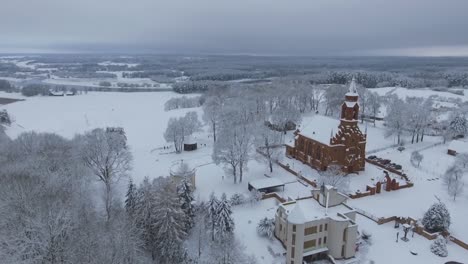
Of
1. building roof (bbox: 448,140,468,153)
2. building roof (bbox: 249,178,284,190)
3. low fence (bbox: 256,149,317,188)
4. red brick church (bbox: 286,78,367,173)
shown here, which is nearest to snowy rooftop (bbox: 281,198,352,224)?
building roof (bbox: 249,178,284,190)

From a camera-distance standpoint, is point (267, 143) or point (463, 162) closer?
point (463, 162)

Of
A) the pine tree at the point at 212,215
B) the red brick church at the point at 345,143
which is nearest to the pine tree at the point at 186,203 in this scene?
the pine tree at the point at 212,215

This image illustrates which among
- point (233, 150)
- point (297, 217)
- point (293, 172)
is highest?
point (233, 150)

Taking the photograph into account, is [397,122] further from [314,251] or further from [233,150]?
[314,251]

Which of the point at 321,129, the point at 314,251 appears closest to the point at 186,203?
the point at 314,251

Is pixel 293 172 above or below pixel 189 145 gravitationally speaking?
below

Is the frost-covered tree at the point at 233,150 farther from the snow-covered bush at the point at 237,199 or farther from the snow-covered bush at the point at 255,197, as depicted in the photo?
the snow-covered bush at the point at 255,197

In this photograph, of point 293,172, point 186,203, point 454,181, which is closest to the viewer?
point 186,203
